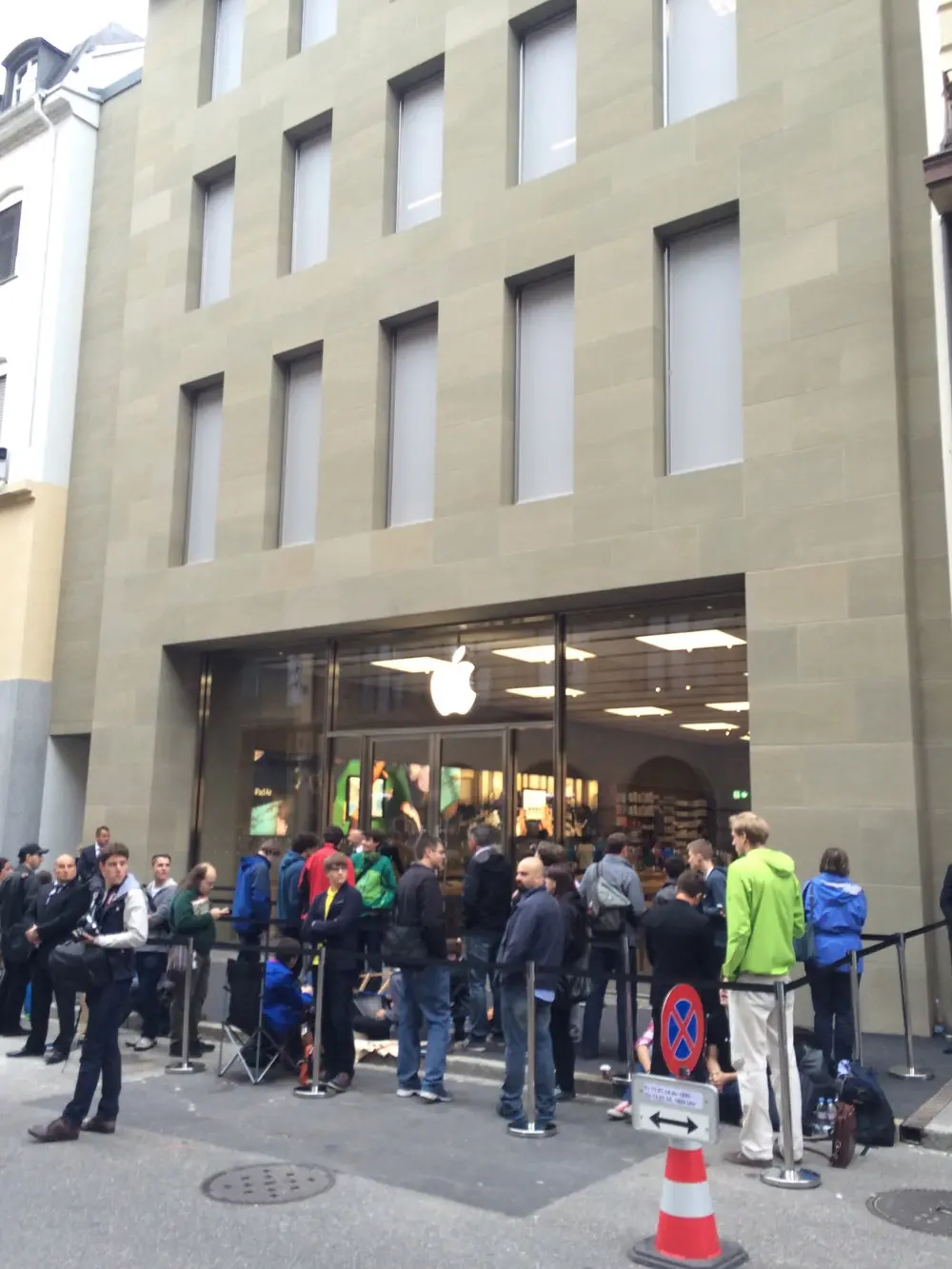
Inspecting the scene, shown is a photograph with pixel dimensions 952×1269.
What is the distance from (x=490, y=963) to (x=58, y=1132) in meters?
3.07

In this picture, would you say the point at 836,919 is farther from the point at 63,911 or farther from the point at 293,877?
the point at 293,877

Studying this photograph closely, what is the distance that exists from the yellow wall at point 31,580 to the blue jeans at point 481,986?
1344 cm

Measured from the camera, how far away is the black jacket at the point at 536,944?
801cm

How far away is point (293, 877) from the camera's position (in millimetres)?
12875

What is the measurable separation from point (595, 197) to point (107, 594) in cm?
1023

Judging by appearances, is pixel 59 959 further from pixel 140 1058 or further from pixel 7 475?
pixel 7 475

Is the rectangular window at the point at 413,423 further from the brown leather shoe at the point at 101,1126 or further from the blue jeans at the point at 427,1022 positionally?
the brown leather shoe at the point at 101,1126

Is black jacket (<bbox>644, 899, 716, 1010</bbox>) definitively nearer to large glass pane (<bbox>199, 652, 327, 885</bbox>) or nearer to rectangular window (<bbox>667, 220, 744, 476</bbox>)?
rectangular window (<bbox>667, 220, 744, 476</bbox>)

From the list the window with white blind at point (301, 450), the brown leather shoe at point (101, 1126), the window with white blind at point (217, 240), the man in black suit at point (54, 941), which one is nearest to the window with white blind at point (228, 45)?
the window with white blind at point (217, 240)

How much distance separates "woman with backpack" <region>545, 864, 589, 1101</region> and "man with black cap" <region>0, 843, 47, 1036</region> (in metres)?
5.29

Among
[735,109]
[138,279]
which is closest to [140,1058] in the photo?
[735,109]

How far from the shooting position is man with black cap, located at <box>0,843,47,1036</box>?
11227mm

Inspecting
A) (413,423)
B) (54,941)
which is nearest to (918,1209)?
(54,941)

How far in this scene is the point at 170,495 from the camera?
60.3 ft
